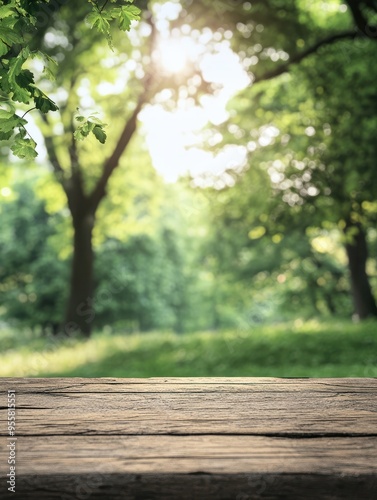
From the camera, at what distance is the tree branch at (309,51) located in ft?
43.0

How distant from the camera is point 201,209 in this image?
28672 millimetres

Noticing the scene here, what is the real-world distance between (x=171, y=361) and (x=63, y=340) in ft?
12.5

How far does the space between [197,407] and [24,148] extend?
4.15 ft

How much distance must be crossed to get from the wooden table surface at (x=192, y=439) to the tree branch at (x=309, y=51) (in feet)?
41.2

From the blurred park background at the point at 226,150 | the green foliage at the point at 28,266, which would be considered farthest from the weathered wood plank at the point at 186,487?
the green foliage at the point at 28,266

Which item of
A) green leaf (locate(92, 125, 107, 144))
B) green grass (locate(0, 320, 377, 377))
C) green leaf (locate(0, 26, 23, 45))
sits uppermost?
green leaf (locate(0, 26, 23, 45))

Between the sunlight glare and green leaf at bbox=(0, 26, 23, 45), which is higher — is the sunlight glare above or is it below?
above

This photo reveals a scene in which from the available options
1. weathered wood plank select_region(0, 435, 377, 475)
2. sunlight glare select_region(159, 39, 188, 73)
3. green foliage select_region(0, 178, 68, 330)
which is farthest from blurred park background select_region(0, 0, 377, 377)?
green foliage select_region(0, 178, 68, 330)

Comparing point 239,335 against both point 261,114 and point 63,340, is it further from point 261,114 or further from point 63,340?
point 261,114

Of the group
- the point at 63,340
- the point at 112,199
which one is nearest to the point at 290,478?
the point at 63,340

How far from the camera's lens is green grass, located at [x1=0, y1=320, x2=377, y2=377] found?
10.9 m

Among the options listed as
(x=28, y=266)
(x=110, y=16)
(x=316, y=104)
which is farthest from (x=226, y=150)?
(x=28, y=266)

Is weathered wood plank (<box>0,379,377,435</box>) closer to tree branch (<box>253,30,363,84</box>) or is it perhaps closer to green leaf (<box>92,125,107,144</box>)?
green leaf (<box>92,125,107,144</box>)

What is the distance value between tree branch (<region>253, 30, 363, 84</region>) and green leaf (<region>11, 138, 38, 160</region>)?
12.3m
